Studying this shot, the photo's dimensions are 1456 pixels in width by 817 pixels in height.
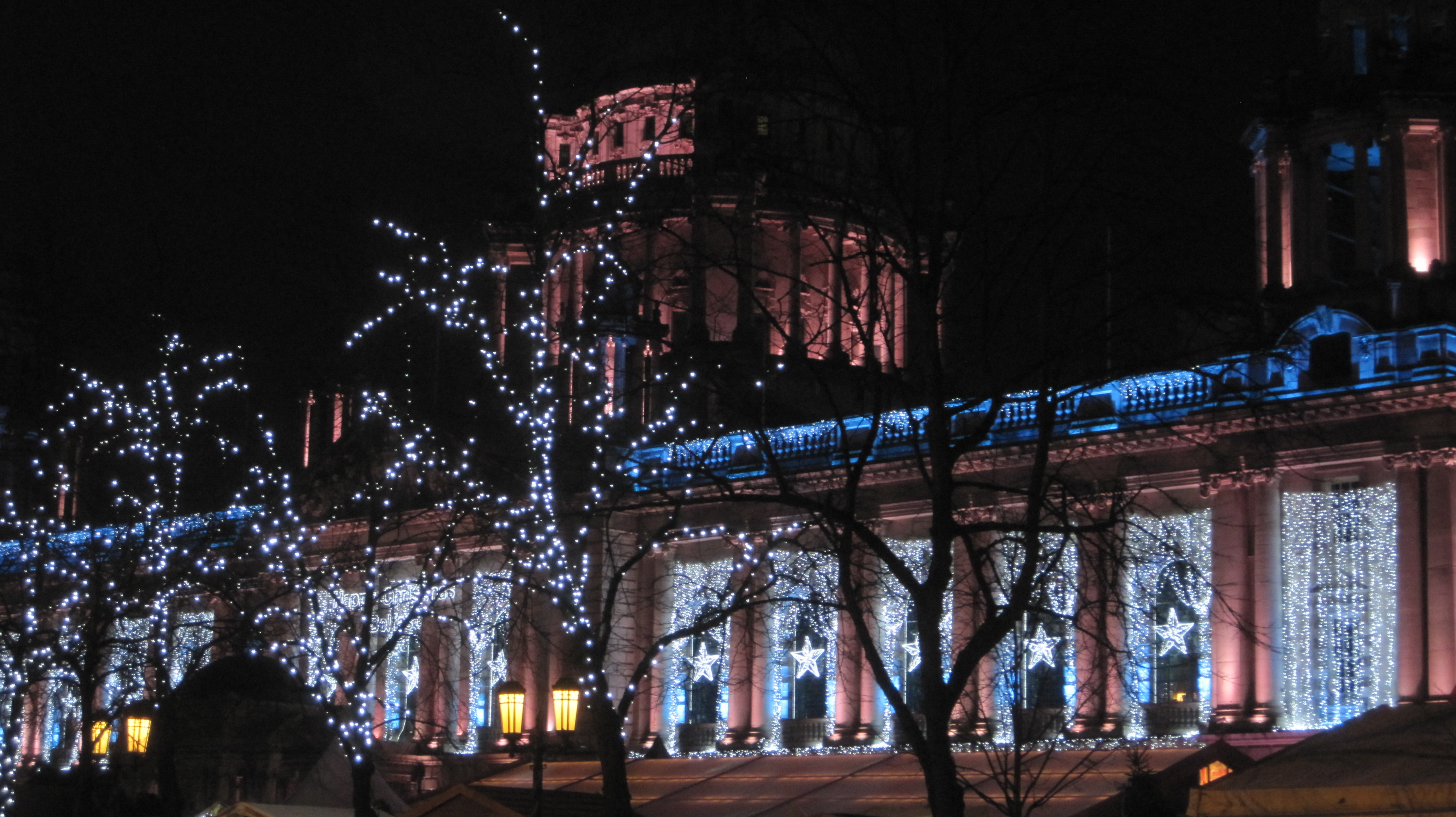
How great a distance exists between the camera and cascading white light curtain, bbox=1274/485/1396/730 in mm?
41438

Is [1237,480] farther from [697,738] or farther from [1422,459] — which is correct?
[697,738]

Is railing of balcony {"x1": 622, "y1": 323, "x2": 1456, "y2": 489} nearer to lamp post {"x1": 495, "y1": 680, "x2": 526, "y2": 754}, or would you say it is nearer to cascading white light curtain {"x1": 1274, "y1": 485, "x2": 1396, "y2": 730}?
cascading white light curtain {"x1": 1274, "y1": 485, "x2": 1396, "y2": 730}

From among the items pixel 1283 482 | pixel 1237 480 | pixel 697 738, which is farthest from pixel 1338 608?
pixel 697 738

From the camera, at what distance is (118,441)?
140ft

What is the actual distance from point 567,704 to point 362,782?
17.9 feet

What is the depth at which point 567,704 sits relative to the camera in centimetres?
2633

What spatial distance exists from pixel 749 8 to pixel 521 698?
11.7m

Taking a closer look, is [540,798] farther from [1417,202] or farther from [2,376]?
[1417,202]

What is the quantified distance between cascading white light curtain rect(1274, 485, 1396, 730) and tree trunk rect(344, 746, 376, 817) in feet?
66.2

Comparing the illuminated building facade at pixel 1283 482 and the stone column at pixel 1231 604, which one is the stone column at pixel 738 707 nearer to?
the illuminated building facade at pixel 1283 482

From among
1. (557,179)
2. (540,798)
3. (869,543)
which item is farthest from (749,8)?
(540,798)

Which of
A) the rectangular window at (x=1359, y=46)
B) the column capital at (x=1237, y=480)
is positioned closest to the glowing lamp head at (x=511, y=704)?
the column capital at (x=1237, y=480)

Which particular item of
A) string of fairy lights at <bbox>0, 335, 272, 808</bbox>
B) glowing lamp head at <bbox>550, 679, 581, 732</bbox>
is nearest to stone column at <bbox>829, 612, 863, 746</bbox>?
string of fairy lights at <bbox>0, 335, 272, 808</bbox>

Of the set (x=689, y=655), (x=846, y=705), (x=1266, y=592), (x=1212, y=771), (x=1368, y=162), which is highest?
(x=1368, y=162)
